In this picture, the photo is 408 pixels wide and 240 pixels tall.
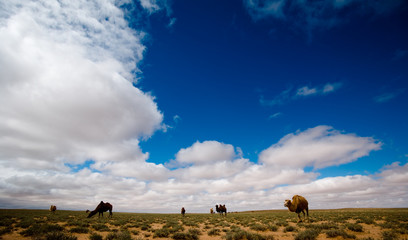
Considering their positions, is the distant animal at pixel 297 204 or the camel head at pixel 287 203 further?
the camel head at pixel 287 203

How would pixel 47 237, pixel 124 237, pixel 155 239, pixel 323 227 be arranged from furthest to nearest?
pixel 323 227 < pixel 155 239 < pixel 124 237 < pixel 47 237

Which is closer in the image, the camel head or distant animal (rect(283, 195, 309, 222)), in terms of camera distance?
distant animal (rect(283, 195, 309, 222))

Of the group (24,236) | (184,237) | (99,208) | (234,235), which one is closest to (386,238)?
(234,235)

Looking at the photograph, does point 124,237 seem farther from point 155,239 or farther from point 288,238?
point 288,238

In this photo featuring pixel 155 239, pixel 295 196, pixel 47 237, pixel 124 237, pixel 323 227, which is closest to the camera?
pixel 47 237

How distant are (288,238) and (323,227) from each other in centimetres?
392

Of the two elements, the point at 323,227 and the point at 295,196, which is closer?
the point at 323,227

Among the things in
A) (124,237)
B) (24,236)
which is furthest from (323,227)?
(24,236)

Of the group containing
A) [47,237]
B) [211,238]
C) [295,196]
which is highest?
[295,196]

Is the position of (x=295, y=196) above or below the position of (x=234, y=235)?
above

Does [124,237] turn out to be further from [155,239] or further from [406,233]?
[406,233]

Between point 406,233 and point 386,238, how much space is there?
3731mm

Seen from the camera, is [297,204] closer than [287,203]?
Yes

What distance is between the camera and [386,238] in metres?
10.1
